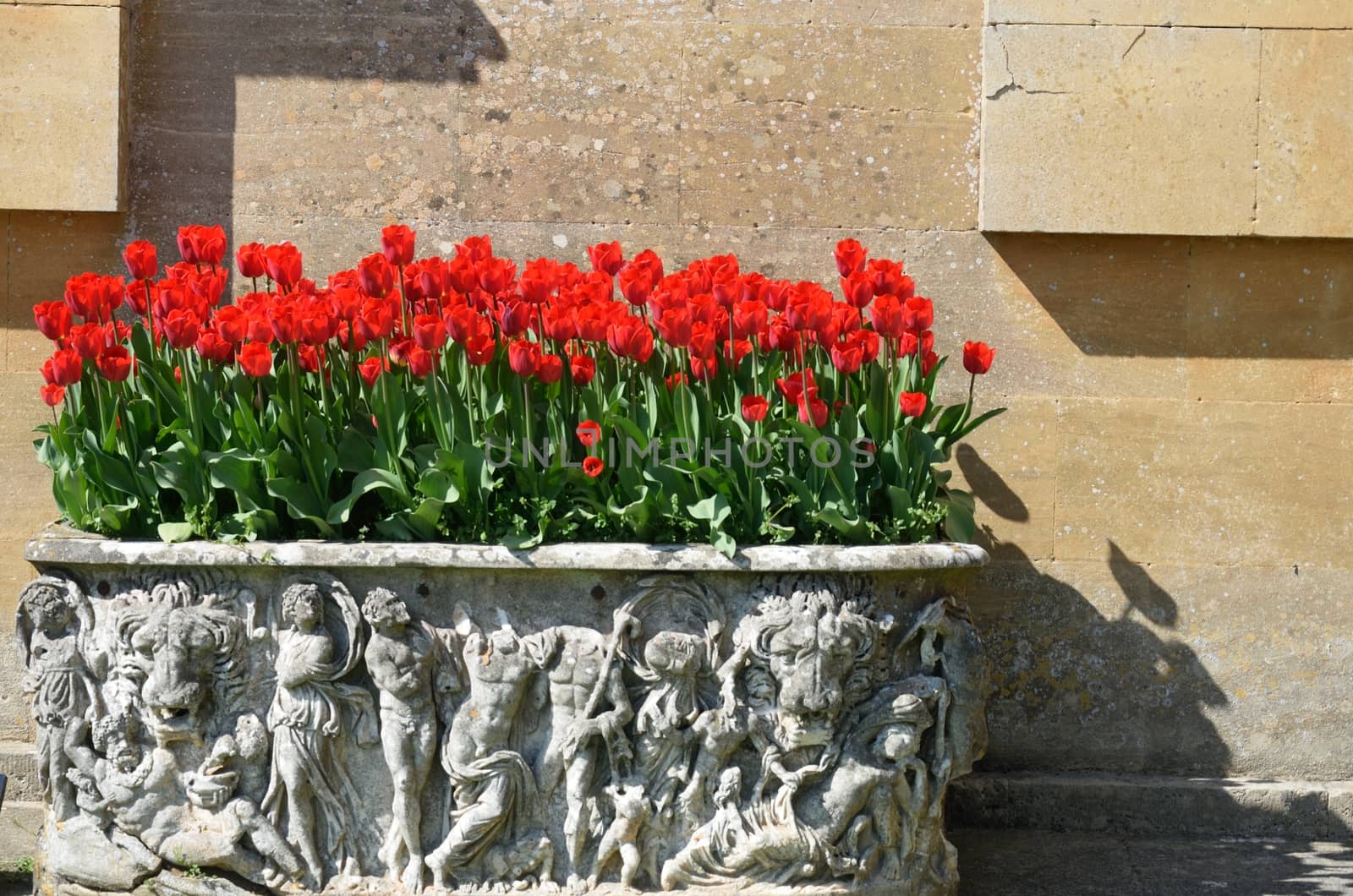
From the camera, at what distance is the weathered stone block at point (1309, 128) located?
4.66 metres

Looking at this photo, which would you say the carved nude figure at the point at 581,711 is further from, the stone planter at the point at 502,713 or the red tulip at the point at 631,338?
the red tulip at the point at 631,338

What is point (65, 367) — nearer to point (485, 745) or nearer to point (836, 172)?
point (485, 745)

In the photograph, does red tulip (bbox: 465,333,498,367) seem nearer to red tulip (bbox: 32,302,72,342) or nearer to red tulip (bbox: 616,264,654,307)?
red tulip (bbox: 616,264,654,307)

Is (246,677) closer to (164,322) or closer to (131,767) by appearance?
(131,767)

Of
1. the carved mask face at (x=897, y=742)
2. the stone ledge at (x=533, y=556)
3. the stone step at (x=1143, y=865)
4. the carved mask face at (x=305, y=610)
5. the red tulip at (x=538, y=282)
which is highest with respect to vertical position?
the red tulip at (x=538, y=282)

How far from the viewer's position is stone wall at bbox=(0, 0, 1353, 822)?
4.80m

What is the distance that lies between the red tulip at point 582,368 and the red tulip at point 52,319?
4.45 ft

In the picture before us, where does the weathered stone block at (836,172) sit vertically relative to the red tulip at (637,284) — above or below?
above

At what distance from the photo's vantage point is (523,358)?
356 centimetres

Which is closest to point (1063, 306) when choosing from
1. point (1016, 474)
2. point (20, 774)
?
point (1016, 474)

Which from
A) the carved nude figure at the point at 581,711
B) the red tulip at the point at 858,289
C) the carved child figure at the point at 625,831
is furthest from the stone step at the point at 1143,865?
the red tulip at the point at 858,289

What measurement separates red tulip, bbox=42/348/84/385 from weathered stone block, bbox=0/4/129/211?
1167 millimetres

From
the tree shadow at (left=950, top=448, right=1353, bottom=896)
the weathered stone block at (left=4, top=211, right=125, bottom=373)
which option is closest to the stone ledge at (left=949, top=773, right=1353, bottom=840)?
the tree shadow at (left=950, top=448, right=1353, bottom=896)

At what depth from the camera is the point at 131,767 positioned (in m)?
3.73
